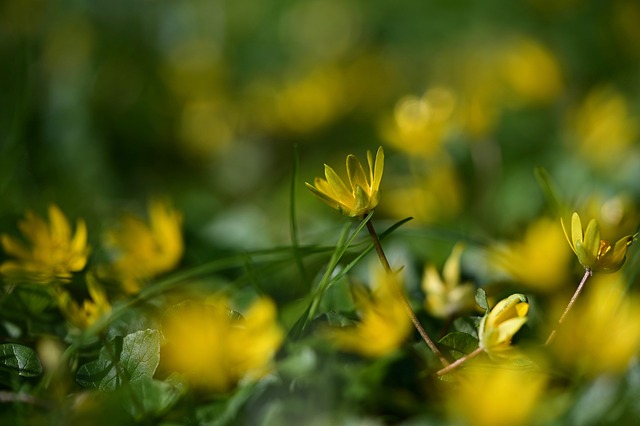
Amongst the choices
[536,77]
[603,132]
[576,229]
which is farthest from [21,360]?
Result: [536,77]

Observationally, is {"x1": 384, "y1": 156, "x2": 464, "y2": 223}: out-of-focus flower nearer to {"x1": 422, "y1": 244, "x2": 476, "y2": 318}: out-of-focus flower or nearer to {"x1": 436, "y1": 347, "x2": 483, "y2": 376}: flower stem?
{"x1": 422, "y1": 244, "x2": 476, "y2": 318}: out-of-focus flower

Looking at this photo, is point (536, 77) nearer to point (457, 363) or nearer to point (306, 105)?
point (306, 105)

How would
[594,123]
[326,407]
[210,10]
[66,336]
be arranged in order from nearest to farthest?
[326,407] < [66,336] < [594,123] < [210,10]

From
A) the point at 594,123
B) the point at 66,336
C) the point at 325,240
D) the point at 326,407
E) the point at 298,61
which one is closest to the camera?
the point at 326,407

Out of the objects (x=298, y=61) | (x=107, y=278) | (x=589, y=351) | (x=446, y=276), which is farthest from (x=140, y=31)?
(x=589, y=351)

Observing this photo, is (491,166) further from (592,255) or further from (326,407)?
(326,407)

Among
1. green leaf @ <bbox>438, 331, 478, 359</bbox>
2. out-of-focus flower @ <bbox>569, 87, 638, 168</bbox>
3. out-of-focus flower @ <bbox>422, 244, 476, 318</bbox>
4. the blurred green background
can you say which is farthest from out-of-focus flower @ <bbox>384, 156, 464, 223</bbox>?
green leaf @ <bbox>438, 331, 478, 359</bbox>
